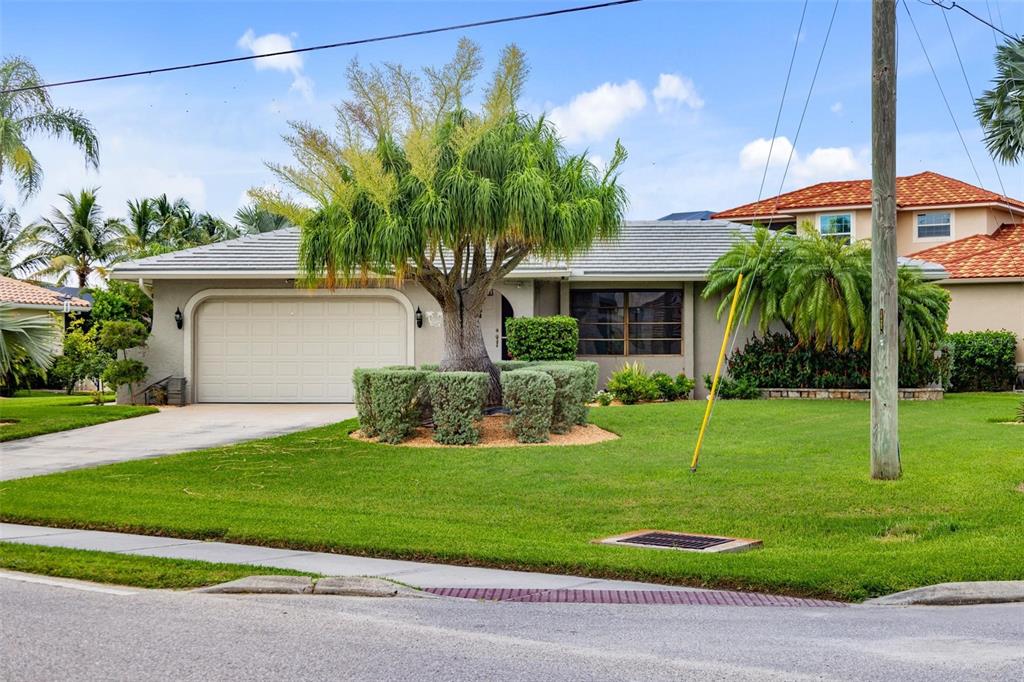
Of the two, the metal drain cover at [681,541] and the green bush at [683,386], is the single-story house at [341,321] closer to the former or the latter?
the green bush at [683,386]

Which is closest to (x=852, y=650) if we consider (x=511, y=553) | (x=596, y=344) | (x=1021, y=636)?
(x=1021, y=636)

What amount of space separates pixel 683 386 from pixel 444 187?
30.5 feet

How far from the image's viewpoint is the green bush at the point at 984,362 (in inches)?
1088

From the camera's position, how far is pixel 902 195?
38812 millimetres

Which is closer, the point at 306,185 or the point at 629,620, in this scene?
the point at 629,620

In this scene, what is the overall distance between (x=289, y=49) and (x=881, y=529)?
11964 millimetres

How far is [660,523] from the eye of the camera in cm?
1091

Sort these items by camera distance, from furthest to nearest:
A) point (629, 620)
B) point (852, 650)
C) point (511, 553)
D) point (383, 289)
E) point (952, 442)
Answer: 1. point (383, 289)
2. point (952, 442)
3. point (511, 553)
4. point (629, 620)
5. point (852, 650)

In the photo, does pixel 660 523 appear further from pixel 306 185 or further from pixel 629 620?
pixel 306 185

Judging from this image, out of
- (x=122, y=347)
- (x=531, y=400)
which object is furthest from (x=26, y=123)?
(x=531, y=400)

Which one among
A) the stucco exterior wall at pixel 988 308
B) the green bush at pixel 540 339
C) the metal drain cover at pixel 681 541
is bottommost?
the metal drain cover at pixel 681 541

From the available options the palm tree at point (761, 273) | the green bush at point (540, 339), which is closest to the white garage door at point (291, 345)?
the green bush at point (540, 339)

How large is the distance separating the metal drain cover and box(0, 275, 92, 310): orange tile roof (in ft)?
85.2

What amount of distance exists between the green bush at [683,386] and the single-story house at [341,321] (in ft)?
3.57
